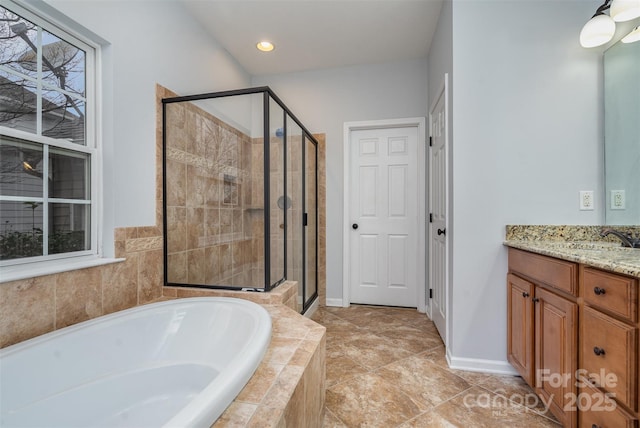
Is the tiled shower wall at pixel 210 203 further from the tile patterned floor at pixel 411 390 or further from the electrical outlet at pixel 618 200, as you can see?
the electrical outlet at pixel 618 200

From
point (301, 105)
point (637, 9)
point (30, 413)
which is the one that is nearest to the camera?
point (30, 413)

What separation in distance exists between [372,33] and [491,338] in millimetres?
2593

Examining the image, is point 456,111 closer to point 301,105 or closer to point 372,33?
point 372,33

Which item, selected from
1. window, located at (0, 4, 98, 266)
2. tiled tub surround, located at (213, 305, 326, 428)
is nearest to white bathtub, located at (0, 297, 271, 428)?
tiled tub surround, located at (213, 305, 326, 428)

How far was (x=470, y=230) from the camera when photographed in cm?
183

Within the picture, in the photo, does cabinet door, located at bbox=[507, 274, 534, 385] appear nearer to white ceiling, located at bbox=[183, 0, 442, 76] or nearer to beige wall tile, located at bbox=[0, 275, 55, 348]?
white ceiling, located at bbox=[183, 0, 442, 76]

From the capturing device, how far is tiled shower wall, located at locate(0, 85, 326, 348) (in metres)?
1.16

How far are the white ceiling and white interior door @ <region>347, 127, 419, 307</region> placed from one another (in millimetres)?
789

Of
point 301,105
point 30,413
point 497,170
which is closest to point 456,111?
point 497,170

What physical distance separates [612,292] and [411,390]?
108cm

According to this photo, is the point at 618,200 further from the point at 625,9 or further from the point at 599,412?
the point at 599,412

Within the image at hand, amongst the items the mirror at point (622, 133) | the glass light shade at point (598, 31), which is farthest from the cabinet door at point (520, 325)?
the glass light shade at point (598, 31)

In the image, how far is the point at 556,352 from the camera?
4.24 feet

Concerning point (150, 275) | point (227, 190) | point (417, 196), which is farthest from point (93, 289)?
point (417, 196)
